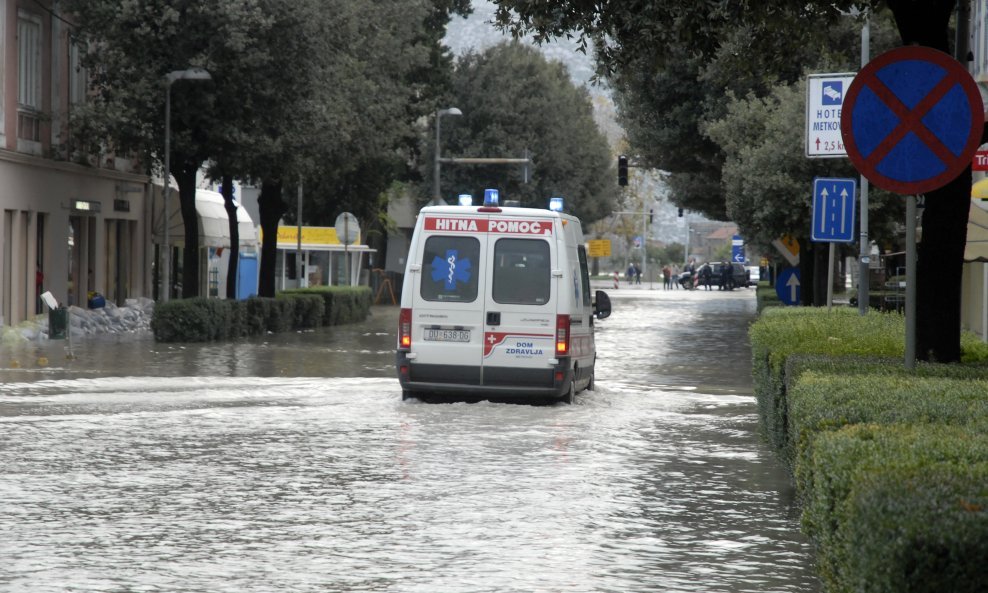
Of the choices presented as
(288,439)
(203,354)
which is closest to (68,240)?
(203,354)

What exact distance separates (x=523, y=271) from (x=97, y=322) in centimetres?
2063

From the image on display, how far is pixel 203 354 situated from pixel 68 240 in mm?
11352

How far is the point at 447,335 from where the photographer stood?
1652 cm

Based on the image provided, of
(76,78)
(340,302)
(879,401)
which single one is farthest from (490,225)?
(340,302)

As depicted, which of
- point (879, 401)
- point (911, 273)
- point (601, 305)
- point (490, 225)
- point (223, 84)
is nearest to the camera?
point (879, 401)

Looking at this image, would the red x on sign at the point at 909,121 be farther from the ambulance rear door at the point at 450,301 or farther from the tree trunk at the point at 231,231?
the tree trunk at the point at 231,231

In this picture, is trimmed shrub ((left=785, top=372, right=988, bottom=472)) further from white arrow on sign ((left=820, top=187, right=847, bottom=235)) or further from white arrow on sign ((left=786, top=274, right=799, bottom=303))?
white arrow on sign ((left=786, top=274, right=799, bottom=303))

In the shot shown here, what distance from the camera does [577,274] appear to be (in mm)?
17266

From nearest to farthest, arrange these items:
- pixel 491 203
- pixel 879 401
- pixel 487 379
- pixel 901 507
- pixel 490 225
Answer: pixel 901 507, pixel 879 401, pixel 487 379, pixel 490 225, pixel 491 203

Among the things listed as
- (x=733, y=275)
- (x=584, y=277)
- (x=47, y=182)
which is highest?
(x=47, y=182)

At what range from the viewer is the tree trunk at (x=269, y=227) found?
39625 mm

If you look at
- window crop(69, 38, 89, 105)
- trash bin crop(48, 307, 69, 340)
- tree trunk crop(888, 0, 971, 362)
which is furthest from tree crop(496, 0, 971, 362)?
window crop(69, 38, 89, 105)

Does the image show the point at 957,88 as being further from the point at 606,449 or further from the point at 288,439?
the point at 288,439

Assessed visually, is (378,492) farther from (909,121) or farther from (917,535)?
(917,535)
